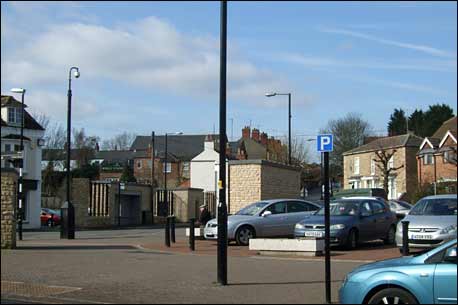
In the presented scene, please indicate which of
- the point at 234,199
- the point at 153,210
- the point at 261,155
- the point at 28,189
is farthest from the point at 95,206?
the point at 261,155

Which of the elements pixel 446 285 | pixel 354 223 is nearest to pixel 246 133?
pixel 354 223

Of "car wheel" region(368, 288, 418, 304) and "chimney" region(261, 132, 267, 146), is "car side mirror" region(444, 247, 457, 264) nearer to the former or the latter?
"car wheel" region(368, 288, 418, 304)

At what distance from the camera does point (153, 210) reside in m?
54.2

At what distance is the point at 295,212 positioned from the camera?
927 inches

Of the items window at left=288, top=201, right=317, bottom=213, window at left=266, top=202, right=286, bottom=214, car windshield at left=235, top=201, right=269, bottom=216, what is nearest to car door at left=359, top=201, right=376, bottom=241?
window at left=288, top=201, right=317, bottom=213

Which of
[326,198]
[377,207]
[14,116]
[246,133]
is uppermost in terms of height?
[246,133]

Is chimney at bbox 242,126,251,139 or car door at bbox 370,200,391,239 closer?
car door at bbox 370,200,391,239

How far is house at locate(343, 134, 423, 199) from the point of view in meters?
65.8

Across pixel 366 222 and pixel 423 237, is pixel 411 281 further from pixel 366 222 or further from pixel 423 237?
pixel 366 222

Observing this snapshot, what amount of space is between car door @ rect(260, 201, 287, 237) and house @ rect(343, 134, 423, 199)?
39.1m

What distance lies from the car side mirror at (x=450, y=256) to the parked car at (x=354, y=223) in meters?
11.0

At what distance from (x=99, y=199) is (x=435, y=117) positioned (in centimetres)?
4316

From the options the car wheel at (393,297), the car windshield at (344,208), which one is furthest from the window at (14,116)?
the car wheel at (393,297)

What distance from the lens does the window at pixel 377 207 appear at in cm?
2125
